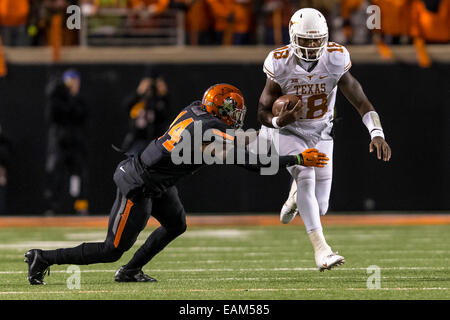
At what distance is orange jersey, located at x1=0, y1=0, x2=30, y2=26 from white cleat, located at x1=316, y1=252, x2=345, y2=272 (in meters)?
9.55

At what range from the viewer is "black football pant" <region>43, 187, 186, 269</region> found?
6594 millimetres

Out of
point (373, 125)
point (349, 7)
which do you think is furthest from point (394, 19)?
point (373, 125)

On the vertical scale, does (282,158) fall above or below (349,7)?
below

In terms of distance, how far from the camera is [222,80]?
49.2ft

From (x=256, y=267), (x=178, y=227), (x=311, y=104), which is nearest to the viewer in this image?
(x=178, y=227)

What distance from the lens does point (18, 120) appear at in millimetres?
15070

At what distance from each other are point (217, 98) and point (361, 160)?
346 inches

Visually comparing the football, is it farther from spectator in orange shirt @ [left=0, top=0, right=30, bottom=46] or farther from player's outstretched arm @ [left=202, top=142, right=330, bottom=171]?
spectator in orange shirt @ [left=0, top=0, right=30, bottom=46]

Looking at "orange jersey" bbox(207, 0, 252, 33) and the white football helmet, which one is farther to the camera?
"orange jersey" bbox(207, 0, 252, 33)

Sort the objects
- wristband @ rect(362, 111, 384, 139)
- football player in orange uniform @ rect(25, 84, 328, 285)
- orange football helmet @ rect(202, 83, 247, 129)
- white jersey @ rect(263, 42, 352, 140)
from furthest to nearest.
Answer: white jersey @ rect(263, 42, 352, 140), wristband @ rect(362, 111, 384, 139), orange football helmet @ rect(202, 83, 247, 129), football player in orange uniform @ rect(25, 84, 328, 285)

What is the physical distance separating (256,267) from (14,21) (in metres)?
8.43

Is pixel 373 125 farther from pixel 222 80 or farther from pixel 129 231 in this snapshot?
pixel 222 80

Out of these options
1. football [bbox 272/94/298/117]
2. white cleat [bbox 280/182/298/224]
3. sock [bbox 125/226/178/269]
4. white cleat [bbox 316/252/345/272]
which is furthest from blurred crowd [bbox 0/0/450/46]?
white cleat [bbox 316/252/345/272]
